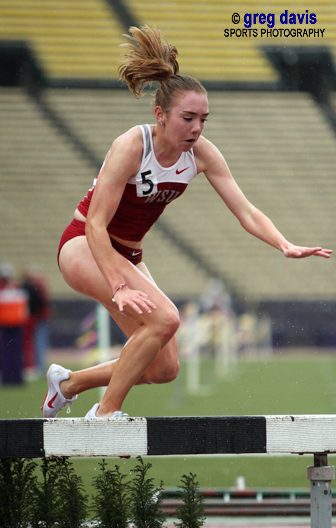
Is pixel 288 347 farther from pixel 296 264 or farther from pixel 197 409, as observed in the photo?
pixel 197 409

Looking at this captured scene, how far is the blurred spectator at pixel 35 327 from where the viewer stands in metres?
11.1

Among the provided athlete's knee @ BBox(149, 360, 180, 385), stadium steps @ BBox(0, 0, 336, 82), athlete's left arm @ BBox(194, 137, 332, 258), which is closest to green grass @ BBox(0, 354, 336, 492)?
athlete's knee @ BBox(149, 360, 180, 385)

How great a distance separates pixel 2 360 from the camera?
952cm

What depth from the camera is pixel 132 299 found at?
7.55 feet

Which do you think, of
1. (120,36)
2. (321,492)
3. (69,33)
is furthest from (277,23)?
(321,492)

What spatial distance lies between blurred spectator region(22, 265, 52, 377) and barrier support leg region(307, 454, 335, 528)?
9.15 metres

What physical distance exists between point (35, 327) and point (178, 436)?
10.1 meters

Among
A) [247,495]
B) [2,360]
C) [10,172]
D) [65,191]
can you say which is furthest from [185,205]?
[247,495]

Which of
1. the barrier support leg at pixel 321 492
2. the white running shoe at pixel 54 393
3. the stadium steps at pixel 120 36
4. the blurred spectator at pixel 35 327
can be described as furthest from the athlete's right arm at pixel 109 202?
the stadium steps at pixel 120 36

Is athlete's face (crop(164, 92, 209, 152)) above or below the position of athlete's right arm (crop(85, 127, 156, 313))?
above

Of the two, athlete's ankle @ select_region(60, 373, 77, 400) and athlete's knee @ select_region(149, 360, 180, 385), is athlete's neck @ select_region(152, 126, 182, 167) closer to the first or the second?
athlete's knee @ select_region(149, 360, 180, 385)

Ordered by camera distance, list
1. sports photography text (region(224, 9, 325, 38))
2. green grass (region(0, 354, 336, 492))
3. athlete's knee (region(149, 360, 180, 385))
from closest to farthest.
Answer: athlete's knee (region(149, 360, 180, 385)) → green grass (region(0, 354, 336, 492)) → sports photography text (region(224, 9, 325, 38))

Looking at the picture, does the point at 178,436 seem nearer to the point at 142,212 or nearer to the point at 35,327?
the point at 142,212

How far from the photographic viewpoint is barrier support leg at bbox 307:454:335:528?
2.07 m
